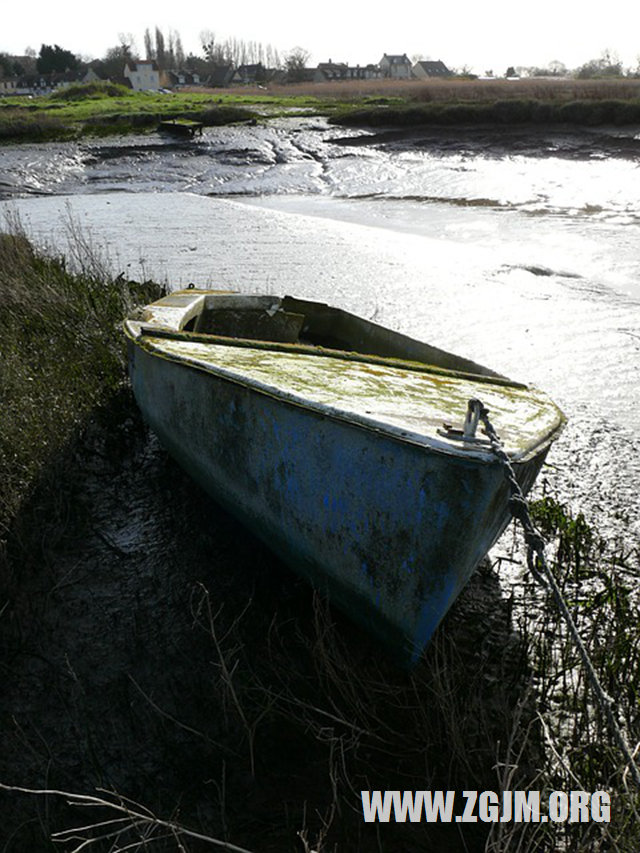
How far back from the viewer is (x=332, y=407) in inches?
121

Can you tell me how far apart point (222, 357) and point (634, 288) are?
7.46 m

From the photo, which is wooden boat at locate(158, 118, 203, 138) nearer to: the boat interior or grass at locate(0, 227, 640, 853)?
the boat interior

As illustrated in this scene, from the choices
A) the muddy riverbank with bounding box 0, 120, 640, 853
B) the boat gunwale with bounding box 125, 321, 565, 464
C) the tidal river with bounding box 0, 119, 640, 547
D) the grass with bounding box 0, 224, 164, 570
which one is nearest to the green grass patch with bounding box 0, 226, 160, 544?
the grass with bounding box 0, 224, 164, 570

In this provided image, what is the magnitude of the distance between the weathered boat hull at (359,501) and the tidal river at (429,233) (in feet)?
6.23

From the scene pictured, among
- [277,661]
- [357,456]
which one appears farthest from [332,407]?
[277,661]

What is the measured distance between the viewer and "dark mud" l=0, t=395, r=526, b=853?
2.77 metres

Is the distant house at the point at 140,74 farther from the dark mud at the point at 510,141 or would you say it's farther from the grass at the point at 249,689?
the grass at the point at 249,689

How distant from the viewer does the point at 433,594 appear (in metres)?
2.99

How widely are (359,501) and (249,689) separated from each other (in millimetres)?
940

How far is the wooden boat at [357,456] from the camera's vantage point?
9.23ft

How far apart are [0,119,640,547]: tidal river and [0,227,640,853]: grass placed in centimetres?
137

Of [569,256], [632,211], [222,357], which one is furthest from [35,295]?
[632,211]

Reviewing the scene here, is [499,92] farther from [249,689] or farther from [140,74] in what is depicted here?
[140,74]

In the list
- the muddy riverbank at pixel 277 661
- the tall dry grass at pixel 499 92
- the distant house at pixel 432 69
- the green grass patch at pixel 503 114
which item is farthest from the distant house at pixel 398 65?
the muddy riverbank at pixel 277 661
